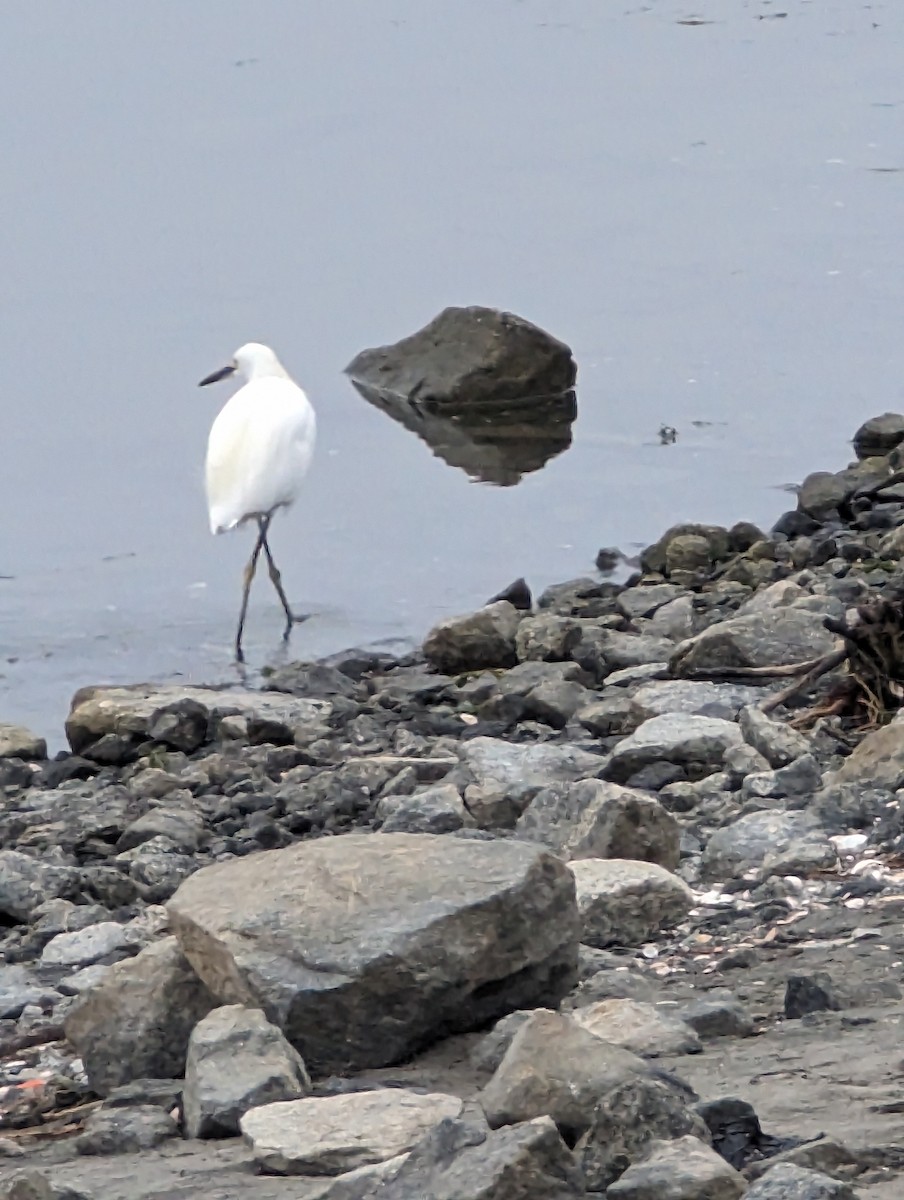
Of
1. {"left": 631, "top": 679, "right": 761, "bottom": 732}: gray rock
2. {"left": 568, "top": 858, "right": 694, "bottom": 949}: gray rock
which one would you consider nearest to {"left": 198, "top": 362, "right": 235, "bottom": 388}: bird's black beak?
{"left": 631, "top": 679, "right": 761, "bottom": 732}: gray rock

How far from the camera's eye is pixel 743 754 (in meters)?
5.74

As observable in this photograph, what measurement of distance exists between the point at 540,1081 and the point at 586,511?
380 inches

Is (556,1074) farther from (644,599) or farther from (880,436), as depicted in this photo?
(880,436)

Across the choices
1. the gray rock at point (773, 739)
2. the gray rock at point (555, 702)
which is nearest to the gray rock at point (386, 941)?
the gray rock at point (773, 739)

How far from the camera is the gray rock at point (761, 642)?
23.3 ft

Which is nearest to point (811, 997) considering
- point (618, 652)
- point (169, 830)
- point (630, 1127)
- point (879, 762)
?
point (630, 1127)

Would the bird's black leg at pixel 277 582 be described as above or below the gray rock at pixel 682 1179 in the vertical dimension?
below

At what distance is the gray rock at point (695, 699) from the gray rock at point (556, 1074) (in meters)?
3.24

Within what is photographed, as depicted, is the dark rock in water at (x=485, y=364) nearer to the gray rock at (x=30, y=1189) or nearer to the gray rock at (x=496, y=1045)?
the gray rock at (x=496, y=1045)

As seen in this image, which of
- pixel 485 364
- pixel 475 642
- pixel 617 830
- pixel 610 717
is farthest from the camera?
pixel 485 364

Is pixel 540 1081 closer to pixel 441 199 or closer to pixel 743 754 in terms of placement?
pixel 743 754

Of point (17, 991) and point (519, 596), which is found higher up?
point (17, 991)

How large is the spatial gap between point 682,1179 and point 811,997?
113 cm

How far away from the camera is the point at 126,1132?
3607 millimetres
